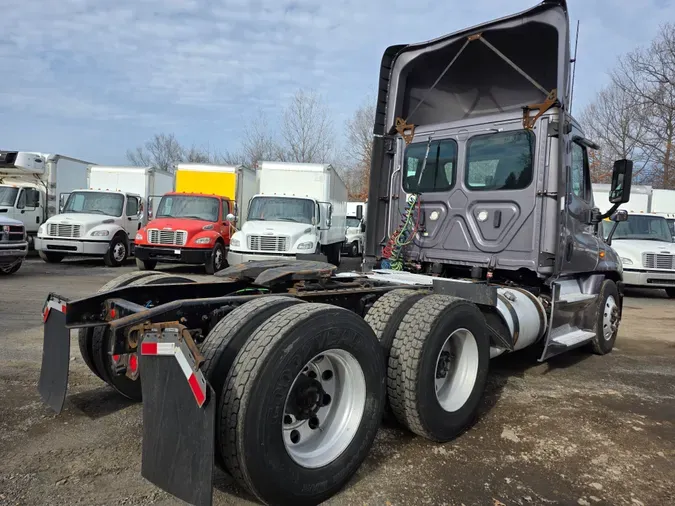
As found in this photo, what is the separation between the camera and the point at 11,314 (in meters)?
7.20

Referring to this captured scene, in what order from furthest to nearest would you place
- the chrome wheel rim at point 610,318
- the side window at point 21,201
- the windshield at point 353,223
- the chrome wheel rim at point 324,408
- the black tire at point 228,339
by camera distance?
the windshield at point 353,223 < the side window at point 21,201 < the chrome wheel rim at point 610,318 < the chrome wheel rim at point 324,408 < the black tire at point 228,339

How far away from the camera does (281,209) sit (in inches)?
534

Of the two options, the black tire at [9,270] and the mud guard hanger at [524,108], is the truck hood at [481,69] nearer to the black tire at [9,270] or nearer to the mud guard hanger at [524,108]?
the mud guard hanger at [524,108]

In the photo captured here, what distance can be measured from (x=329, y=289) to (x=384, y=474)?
1452 mm

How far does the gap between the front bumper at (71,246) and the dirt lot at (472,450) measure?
378 inches

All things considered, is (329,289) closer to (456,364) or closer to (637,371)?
(456,364)

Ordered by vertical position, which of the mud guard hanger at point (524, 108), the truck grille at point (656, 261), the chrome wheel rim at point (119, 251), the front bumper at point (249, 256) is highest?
the mud guard hanger at point (524, 108)

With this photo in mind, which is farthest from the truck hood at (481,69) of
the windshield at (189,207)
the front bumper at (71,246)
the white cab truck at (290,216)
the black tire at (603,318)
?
the front bumper at (71,246)

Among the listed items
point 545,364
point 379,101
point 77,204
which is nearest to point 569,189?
point 545,364

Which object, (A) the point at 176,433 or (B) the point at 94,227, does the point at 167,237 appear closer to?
(B) the point at 94,227

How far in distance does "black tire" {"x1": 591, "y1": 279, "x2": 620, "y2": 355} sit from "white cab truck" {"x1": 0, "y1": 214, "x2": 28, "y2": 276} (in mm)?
11724

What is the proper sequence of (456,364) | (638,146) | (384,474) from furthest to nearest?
(638,146) < (456,364) < (384,474)

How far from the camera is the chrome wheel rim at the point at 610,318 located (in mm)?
6074

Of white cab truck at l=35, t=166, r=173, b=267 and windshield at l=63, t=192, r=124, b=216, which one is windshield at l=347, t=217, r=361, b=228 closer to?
white cab truck at l=35, t=166, r=173, b=267
